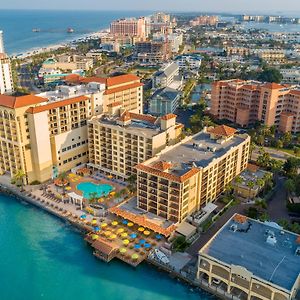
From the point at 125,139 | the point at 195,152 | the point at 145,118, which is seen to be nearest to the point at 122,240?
the point at 195,152

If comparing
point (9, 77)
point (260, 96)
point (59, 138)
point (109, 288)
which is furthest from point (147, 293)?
point (9, 77)

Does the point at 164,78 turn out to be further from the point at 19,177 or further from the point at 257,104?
the point at 19,177

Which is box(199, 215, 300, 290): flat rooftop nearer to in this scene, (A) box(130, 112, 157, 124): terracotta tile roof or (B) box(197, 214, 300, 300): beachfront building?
(B) box(197, 214, 300, 300): beachfront building

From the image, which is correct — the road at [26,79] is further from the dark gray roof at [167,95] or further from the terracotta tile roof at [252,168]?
the terracotta tile roof at [252,168]

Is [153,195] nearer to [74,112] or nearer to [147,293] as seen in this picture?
[147,293]

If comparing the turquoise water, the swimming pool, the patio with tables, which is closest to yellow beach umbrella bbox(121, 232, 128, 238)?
the patio with tables

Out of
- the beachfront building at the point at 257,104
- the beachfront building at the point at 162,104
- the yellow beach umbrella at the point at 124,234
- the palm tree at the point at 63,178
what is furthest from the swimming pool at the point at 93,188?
the beachfront building at the point at 257,104

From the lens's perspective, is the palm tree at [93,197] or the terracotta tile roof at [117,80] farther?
the terracotta tile roof at [117,80]
